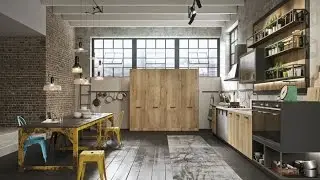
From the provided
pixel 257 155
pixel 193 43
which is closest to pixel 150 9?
pixel 193 43

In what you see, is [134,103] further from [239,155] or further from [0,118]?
[239,155]

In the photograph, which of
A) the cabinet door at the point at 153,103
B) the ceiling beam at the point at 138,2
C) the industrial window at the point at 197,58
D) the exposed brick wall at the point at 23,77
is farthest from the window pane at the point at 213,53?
the exposed brick wall at the point at 23,77

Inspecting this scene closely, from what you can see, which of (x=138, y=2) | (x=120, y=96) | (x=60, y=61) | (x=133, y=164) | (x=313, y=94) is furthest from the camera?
(x=120, y=96)

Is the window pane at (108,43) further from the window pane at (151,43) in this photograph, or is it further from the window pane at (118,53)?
the window pane at (151,43)

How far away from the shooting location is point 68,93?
532 inches

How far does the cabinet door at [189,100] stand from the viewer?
45.1 ft

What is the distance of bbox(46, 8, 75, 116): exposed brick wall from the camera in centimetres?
1133

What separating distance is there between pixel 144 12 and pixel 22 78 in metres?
3.97

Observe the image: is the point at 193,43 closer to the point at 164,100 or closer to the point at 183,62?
the point at 183,62

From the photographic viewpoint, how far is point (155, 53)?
583 inches

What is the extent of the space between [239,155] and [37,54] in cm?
618

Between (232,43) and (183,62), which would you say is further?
(183,62)

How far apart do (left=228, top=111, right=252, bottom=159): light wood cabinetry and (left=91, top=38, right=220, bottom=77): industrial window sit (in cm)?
559

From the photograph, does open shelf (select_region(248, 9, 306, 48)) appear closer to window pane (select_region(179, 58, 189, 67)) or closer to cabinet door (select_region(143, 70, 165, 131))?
cabinet door (select_region(143, 70, 165, 131))
